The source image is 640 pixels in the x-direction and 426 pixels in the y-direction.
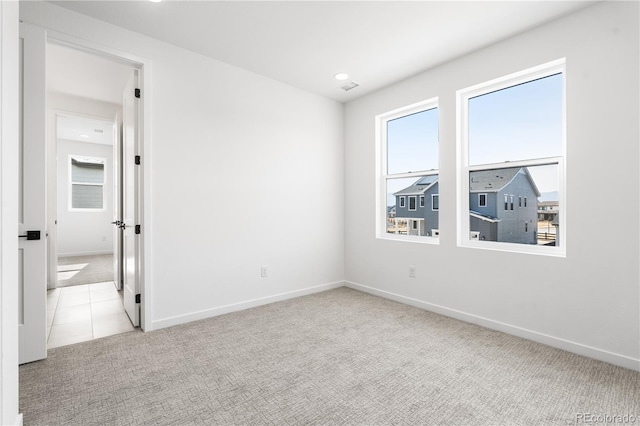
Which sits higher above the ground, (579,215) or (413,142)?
(413,142)

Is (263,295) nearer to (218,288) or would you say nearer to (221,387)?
(218,288)

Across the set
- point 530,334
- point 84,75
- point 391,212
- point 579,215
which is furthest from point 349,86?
point 530,334

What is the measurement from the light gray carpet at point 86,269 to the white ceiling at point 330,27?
4048mm

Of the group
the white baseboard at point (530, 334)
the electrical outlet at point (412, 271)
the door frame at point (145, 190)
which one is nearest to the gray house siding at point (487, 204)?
the electrical outlet at point (412, 271)

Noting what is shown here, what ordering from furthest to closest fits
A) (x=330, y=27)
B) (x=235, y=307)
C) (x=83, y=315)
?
1. (x=235, y=307)
2. (x=83, y=315)
3. (x=330, y=27)

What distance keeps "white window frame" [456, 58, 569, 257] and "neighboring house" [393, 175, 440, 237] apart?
0.34 m

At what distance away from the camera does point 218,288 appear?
3371mm

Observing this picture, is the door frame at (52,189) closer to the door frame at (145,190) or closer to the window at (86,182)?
the door frame at (145,190)

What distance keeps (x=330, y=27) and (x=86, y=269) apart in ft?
19.9

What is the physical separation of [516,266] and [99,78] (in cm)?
503

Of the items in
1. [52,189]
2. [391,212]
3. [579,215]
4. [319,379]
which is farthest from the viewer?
[52,189]

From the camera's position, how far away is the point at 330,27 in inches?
107
